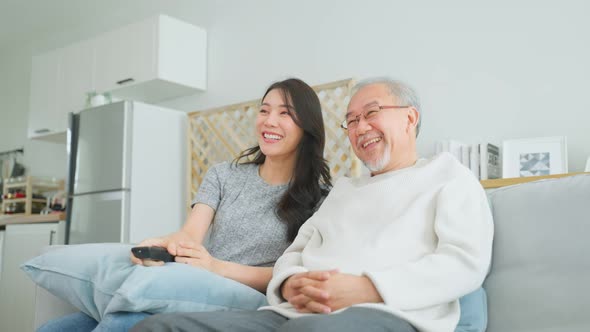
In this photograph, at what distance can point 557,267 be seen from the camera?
1.16 meters

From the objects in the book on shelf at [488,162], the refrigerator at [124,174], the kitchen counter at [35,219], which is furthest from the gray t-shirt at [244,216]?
the kitchen counter at [35,219]

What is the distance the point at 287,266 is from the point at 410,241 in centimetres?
30

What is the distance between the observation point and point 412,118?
58.0 inches

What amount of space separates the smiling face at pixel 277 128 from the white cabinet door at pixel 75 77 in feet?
9.07

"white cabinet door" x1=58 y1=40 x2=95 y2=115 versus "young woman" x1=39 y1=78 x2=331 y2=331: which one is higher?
"white cabinet door" x1=58 y1=40 x2=95 y2=115

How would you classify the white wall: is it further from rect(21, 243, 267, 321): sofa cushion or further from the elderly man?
rect(21, 243, 267, 321): sofa cushion

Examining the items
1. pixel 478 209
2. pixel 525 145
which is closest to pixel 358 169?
pixel 525 145

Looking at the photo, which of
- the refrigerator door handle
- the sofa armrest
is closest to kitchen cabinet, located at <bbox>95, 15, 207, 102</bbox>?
the refrigerator door handle

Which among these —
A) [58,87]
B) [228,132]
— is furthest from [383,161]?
[58,87]

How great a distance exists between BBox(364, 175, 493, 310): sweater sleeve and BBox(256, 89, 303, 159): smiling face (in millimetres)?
652

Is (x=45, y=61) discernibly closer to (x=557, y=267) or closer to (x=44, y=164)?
(x=44, y=164)

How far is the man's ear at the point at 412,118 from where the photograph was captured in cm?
147

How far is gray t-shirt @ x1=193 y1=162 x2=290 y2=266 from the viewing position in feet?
5.48

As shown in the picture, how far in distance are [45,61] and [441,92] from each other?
3.29m
